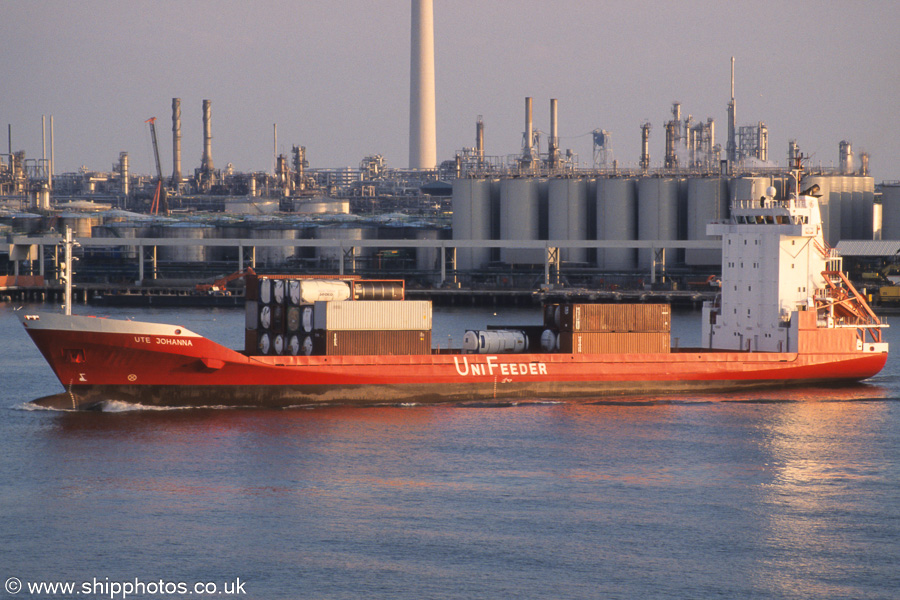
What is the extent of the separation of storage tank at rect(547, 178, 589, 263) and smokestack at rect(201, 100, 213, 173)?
73639 millimetres

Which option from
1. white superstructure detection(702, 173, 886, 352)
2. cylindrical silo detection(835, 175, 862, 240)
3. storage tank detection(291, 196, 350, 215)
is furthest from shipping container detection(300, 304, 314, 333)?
storage tank detection(291, 196, 350, 215)

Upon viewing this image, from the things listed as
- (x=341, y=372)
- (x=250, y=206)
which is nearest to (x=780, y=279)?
(x=341, y=372)

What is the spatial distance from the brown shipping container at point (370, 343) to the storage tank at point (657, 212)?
58963 mm

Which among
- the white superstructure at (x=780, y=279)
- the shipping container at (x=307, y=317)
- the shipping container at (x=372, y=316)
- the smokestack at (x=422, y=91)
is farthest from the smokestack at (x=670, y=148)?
the shipping container at (x=307, y=317)

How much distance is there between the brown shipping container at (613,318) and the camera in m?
41.8

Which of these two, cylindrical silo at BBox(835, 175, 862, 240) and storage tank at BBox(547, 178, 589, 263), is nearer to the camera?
cylindrical silo at BBox(835, 175, 862, 240)

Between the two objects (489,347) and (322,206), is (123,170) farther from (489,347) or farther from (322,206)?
(489,347)

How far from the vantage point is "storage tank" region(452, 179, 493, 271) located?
10281cm

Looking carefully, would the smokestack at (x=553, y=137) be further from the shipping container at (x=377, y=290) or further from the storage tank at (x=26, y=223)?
the shipping container at (x=377, y=290)

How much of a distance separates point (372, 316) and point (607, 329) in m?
9.18

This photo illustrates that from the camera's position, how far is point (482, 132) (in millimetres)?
141625

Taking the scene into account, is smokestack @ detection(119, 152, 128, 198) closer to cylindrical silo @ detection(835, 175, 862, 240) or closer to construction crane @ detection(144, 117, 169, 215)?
construction crane @ detection(144, 117, 169, 215)

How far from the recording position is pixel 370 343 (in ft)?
130

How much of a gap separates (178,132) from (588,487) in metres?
141
